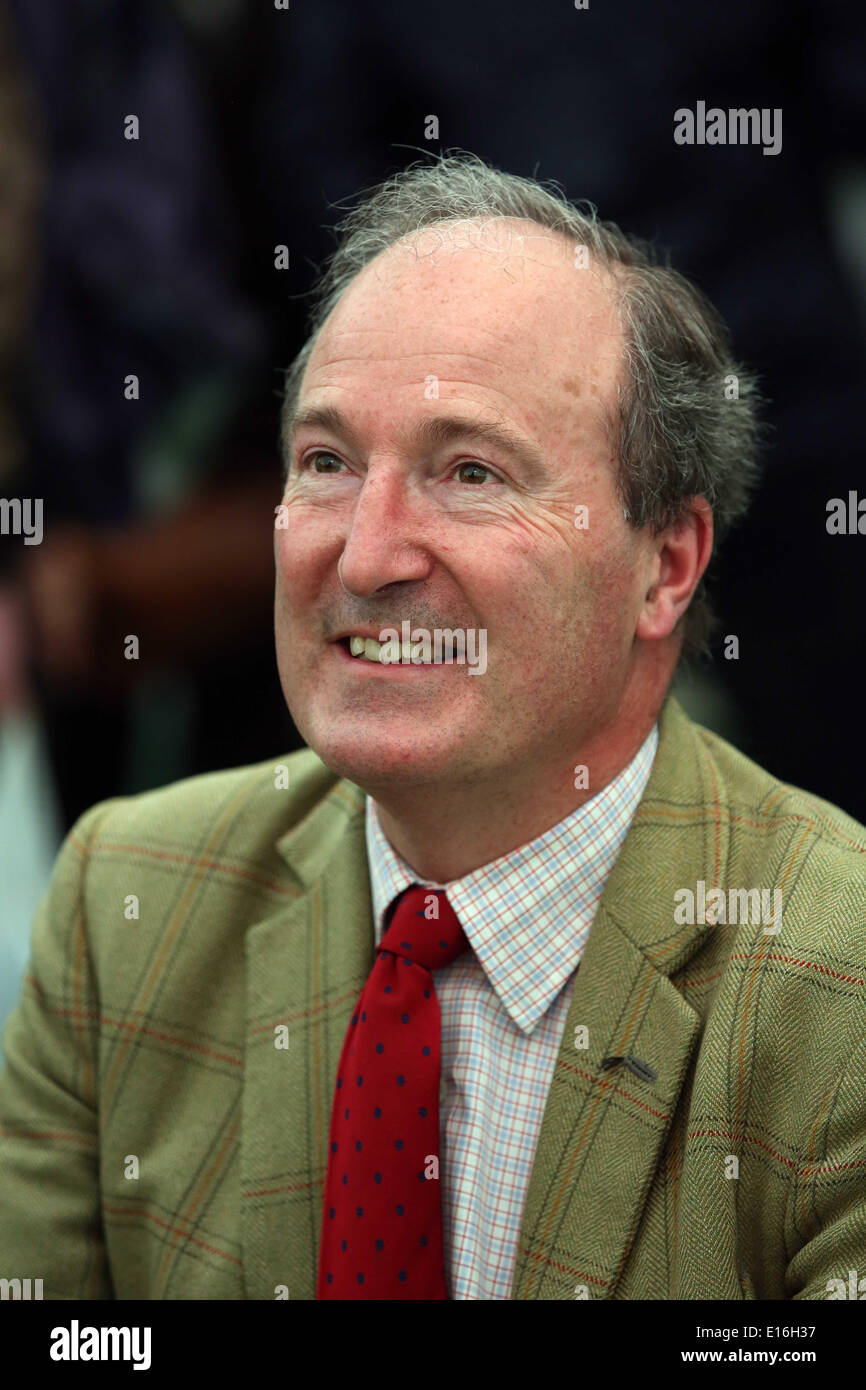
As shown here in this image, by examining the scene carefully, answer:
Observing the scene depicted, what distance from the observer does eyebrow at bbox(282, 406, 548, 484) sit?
2023mm

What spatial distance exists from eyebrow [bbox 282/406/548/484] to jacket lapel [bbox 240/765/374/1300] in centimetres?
66

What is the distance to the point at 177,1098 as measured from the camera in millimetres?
2332

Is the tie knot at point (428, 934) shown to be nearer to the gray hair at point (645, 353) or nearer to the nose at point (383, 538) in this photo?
the nose at point (383, 538)

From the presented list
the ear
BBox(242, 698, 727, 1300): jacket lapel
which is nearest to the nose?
the ear

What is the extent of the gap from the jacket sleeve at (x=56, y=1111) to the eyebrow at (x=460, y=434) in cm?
89

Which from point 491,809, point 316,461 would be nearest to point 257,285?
point 316,461

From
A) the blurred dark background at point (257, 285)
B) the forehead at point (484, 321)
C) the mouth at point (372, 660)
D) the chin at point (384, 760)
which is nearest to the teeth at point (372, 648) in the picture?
the mouth at point (372, 660)

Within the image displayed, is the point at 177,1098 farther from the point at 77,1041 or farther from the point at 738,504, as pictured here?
the point at 738,504

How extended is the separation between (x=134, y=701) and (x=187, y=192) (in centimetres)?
131

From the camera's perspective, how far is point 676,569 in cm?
233

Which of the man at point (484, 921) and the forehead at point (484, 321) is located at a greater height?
the forehead at point (484, 321)

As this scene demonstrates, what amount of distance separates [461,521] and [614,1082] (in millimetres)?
799

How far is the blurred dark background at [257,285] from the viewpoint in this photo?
3217mm

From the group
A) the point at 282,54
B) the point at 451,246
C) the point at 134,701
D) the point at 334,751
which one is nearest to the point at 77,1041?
the point at 334,751
